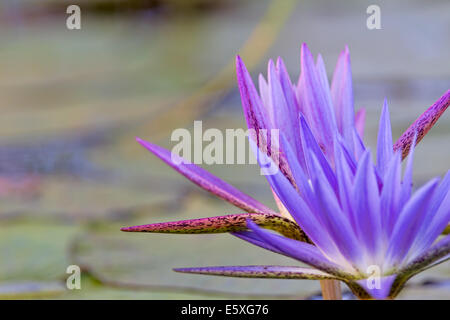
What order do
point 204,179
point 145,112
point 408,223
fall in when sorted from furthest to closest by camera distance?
point 145,112 < point 204,179 < point 408,223

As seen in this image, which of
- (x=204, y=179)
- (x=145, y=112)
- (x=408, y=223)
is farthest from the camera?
(x=145, y=112)

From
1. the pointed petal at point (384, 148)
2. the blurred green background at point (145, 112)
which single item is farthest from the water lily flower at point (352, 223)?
the blurred green background at point (145, 112)

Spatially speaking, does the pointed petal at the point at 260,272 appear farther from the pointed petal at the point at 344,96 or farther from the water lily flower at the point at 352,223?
the pointed petal at the point at 344,96

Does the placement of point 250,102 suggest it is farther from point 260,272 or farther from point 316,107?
point 260,272

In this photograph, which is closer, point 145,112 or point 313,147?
point 313,147

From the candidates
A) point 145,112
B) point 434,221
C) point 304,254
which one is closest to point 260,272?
point 304,254

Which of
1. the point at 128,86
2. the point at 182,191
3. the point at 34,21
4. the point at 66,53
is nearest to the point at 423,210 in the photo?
the point at 182,191
